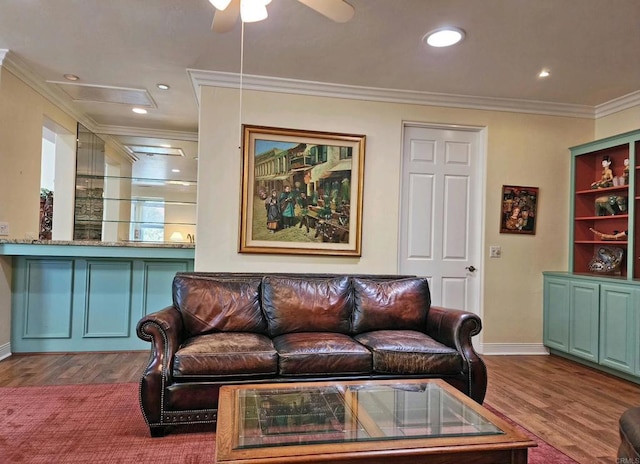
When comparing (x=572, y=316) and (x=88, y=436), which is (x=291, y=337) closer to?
(x=88, y=436)

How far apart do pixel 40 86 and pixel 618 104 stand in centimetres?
558

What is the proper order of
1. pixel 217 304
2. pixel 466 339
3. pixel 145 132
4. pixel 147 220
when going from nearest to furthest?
pixel 466 339
pixel 217 304
pixel 145 132
pixel 147 220

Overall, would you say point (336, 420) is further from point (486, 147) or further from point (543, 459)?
point (486, 147)

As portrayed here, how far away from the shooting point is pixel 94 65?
3.34m

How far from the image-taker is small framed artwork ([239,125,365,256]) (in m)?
3.55

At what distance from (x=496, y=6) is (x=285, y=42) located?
142 cm

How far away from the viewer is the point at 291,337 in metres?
2.57

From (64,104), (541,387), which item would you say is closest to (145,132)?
(64,104)

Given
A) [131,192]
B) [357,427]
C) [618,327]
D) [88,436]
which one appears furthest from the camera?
[131,192]

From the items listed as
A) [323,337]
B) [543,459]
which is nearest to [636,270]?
[543,459]

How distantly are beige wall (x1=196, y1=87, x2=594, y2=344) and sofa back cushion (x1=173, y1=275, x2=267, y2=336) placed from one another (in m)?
0.69

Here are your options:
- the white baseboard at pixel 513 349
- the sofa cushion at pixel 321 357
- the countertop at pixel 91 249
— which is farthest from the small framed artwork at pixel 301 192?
→ the white baseboard at pixel 513 349

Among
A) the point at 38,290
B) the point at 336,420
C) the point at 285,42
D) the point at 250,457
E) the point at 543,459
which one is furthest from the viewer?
the point at 38,290

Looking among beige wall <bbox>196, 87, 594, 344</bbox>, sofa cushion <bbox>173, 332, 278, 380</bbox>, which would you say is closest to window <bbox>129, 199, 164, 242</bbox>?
beige wall <bbox>196, 87, 594, 344</bbox>
